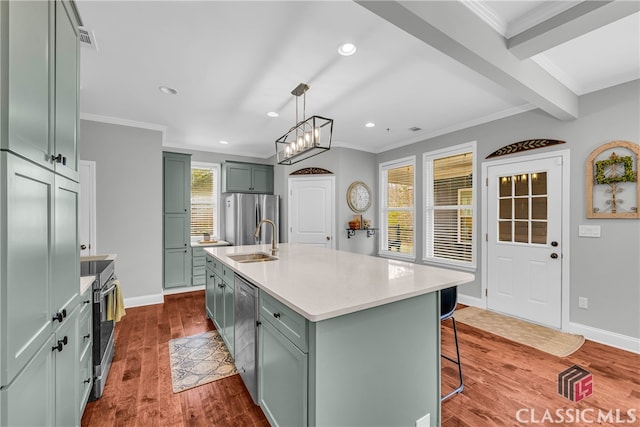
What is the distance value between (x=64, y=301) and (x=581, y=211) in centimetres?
429

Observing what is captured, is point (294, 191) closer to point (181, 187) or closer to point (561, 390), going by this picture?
point (181, 187)

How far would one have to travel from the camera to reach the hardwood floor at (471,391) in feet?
5.89

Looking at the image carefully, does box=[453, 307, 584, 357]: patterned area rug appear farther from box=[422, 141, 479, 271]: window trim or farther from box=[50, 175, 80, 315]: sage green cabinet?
box=[50, 175, 80, 315]: sage green cabinet

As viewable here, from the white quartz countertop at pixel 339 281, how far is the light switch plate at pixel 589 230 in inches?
81.9

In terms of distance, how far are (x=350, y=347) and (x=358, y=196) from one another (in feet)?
13.6

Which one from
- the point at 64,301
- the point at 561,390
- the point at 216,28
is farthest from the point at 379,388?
the point at 216,28

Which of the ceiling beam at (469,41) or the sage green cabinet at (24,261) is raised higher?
the ceiling beam at (469,41)

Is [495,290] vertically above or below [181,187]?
below

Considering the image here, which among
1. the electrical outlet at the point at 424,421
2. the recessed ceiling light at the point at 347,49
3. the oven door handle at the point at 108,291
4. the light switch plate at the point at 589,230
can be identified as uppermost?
the recessed ceiling light at the point at 347,49

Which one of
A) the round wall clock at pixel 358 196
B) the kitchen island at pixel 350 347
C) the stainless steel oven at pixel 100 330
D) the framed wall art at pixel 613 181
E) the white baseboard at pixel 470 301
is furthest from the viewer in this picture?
the round wall clock at pixel 358 196

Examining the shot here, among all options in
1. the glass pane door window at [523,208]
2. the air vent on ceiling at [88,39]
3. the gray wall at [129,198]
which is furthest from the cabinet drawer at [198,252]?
the glass pane door window at [523,208]

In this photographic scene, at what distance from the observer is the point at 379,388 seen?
4.63ft

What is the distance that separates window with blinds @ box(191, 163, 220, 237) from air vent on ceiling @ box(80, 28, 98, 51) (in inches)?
131

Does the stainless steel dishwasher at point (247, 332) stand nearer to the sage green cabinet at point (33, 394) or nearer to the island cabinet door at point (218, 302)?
the island cabinet door at point (218, 302)
